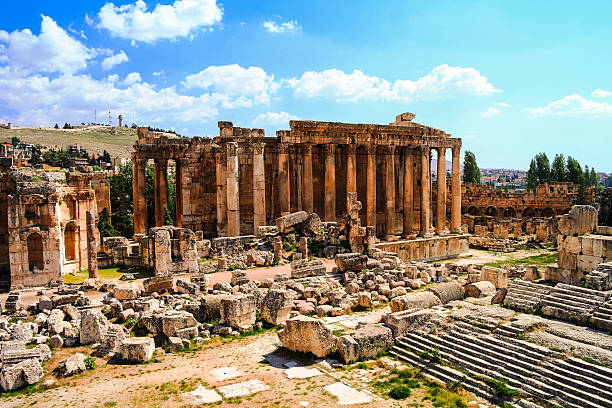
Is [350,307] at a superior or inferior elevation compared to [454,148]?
inferior

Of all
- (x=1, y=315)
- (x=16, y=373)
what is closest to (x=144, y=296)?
(x=1, y=315)

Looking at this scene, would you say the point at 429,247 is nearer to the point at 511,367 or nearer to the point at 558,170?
the point at 511,367

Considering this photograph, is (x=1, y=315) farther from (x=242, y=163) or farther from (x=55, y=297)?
(x=242, y=163)

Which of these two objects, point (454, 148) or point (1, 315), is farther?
point (454, 148)

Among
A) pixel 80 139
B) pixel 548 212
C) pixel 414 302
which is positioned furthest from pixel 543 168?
pixel 80 139

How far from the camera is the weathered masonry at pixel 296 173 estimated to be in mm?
35062

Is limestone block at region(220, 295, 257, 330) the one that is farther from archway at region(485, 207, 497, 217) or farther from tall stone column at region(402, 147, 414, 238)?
archway at region(485, 207, 497, 217)

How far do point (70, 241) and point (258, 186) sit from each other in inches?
512

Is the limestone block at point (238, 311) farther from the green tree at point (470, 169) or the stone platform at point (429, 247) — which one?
the green tree at point (470, 169)

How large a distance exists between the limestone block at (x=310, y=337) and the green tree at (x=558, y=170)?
88587mm

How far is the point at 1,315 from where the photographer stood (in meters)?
19.5

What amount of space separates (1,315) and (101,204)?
102ft

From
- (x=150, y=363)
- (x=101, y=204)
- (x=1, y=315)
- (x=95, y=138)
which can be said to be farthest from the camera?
(x=95, y=138)

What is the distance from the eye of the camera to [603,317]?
56.1 ft
